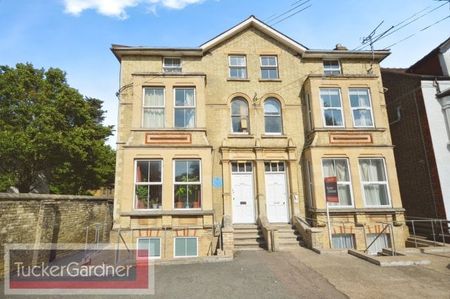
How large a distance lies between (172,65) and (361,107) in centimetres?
971

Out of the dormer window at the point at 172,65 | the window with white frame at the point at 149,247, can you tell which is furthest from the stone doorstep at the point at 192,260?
the dormer window at the point at 172,65

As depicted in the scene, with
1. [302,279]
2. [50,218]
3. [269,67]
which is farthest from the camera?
[269,67]

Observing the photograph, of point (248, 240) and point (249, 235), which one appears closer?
point (248, 240)

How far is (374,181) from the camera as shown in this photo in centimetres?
1188

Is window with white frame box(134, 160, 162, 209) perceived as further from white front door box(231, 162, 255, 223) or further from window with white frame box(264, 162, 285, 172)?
window with white frame box(264, 162, 285, 172)

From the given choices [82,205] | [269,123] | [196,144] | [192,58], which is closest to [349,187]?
[269,123]

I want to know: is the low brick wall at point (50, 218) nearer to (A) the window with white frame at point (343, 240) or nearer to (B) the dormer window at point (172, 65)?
(B) the dormer window at point (172, 65)

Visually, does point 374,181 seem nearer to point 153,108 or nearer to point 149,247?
point 149,247

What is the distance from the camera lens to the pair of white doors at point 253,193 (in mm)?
12000

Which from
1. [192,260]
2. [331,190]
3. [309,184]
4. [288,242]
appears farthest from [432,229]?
[192,260]

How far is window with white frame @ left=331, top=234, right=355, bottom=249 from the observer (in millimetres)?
11133

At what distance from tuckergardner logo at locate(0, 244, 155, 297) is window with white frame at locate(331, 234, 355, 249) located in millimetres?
7678

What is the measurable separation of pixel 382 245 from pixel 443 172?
4.34 meters

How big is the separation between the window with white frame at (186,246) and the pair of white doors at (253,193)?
2146 mm
